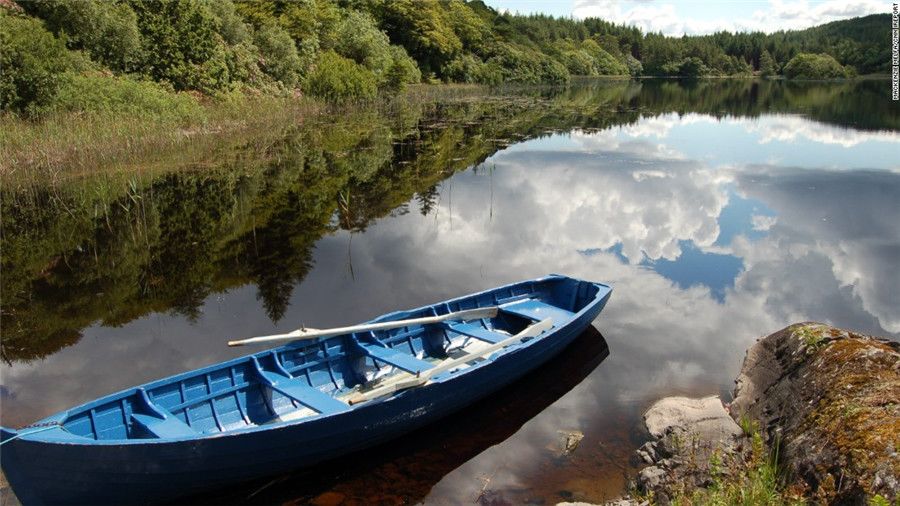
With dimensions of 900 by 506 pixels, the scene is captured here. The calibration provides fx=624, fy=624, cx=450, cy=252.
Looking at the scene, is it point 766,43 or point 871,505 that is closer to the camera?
point 871,505

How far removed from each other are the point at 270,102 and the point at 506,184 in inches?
661

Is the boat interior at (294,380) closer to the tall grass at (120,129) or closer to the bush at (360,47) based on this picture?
the tall grass at (120,129)

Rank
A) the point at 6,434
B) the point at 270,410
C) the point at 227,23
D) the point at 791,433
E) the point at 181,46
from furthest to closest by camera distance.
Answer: the point at 227,23 → the point at 181,46 → the point at 270,410 → the point at 791,433 → the point at 6,434

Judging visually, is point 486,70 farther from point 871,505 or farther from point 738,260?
point 871,505

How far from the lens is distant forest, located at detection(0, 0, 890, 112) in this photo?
773 inches

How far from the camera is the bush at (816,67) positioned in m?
106

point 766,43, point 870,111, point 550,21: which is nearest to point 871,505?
point 870,111


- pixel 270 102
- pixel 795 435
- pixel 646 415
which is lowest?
pixel 646 415

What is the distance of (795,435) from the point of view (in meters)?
5.98

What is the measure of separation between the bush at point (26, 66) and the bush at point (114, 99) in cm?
38

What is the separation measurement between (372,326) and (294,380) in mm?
1135

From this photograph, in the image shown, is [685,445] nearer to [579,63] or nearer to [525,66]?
[525,66]

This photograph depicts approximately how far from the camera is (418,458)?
7027mm

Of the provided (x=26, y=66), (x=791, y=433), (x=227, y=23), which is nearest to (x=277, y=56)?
(x=227, y=23)
